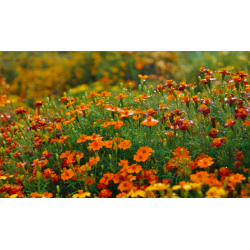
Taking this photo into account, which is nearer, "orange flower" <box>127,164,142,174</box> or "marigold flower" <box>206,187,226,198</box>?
"marigold flower" <box>206,187,226,198</box>

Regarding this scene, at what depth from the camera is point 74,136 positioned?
8.16ft

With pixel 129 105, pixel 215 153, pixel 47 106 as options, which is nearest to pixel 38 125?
pixel 47 106

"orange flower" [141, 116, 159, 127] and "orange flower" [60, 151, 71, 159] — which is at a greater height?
"orange flower" [141, 116, 159, 127]

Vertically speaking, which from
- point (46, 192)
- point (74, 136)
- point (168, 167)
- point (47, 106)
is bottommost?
point (46, 192)

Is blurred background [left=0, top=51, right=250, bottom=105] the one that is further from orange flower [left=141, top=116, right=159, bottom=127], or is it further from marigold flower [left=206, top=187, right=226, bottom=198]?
marigold flower [left=206, top=187, right=226, bottom=198]

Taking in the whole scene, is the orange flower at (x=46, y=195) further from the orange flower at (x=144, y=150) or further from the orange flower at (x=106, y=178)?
the orange flower at (x=144, y=150)

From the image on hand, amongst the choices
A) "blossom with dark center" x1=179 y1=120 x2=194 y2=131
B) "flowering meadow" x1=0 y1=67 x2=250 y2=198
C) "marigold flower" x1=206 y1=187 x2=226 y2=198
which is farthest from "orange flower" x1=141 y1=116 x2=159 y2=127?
"marigold flower" x1=206 y1=187 x2=226 y2=198

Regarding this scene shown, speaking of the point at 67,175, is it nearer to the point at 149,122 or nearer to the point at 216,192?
the point at 149,122

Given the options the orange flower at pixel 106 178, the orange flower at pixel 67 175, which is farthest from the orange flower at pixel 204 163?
the orange flower at pixel 67 175

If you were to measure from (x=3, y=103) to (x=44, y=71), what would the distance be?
4524mm

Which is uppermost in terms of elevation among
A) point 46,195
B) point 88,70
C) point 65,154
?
point 88,70

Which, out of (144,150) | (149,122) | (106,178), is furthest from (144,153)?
(106,178)

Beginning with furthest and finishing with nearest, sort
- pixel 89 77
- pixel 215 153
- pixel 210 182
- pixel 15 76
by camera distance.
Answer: pixel 15 76, pixel 89 77, pixel 215 153, pixel 210 182

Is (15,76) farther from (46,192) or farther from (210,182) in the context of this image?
(210,182)
